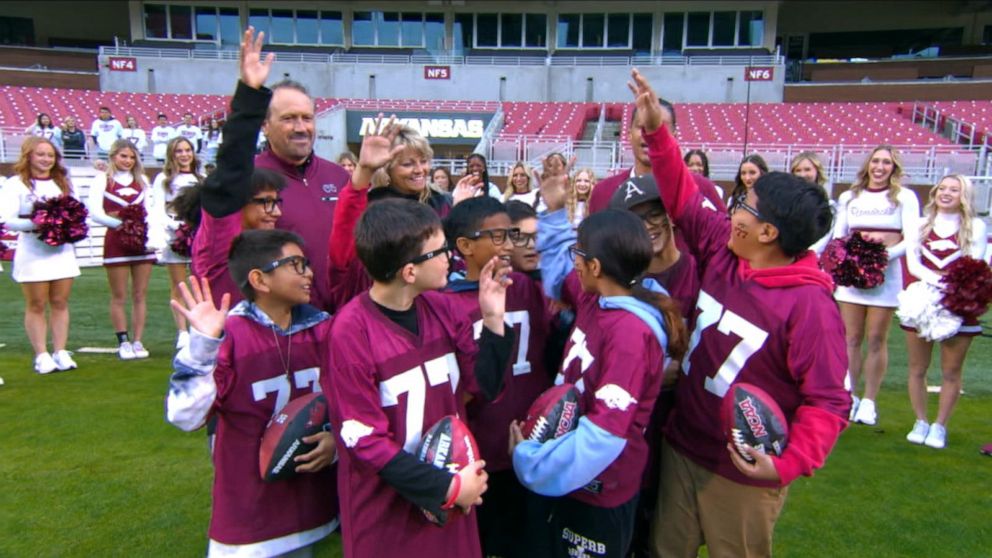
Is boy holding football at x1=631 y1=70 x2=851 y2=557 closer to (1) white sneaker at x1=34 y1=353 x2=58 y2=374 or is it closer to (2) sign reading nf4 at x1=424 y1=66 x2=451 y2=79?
(1) white sneaker at x1=34 y1=353 x2=58 y2=374

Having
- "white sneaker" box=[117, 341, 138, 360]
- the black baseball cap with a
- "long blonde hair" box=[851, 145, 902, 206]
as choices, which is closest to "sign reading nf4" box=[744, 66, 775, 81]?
"long blonde hair" box=[851, 145, 902, 206]

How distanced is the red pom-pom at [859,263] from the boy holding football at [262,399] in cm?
406

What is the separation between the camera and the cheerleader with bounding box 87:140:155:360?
653cm

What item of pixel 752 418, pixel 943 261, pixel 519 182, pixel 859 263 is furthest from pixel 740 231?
pixel 519 182

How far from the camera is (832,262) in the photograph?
16.5 ft

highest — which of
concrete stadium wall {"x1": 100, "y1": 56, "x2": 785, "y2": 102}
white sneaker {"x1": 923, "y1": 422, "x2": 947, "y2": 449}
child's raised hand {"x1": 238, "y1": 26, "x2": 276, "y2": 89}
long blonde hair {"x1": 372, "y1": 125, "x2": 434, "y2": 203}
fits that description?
concrete stadium wall {"x1": 100, "y1": 56, "x2": 785, "y2": 102}

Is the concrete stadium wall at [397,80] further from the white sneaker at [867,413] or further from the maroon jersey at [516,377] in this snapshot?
the maroon jersey at [516,377]

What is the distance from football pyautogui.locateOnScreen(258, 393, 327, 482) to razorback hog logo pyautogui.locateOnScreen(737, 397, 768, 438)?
4.41 feet

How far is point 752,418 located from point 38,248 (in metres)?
6.05

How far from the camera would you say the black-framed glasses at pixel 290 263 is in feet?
7.68

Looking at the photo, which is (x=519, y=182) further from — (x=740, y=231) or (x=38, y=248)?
(x=740, y=231)

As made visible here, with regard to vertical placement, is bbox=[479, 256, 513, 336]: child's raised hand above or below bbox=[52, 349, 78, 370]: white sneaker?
above

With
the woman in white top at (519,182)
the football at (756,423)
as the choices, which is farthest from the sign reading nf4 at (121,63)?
the football at (756,423)

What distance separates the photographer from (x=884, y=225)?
202 inches
